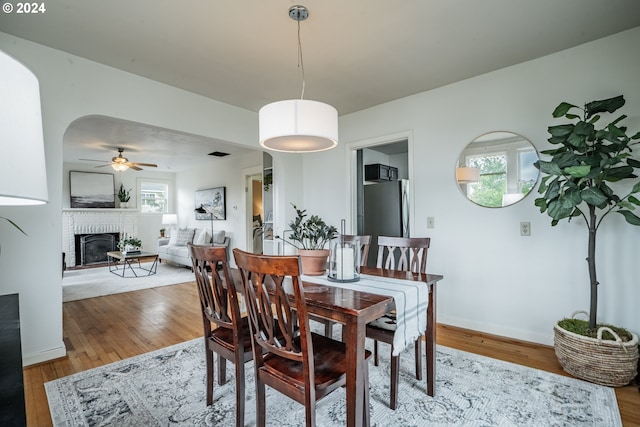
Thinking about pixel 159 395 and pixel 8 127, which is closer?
pixel 8 127

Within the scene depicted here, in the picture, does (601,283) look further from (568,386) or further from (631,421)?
(631,421)

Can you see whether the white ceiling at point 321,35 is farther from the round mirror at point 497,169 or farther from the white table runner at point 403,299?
the white table runner at point 403,299

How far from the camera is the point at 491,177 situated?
9.73 ft

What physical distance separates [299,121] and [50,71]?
221 centimetres

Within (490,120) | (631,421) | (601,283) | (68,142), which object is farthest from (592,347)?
(68,142)

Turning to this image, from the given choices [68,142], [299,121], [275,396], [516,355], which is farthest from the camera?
[68,142]

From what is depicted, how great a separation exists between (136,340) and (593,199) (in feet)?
12.6

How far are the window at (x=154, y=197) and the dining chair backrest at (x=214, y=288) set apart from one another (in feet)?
25.2

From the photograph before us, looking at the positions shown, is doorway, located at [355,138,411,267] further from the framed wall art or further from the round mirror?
the framed wall art

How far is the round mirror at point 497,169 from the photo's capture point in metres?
2.78

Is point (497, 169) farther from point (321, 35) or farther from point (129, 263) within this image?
point (129, 263)

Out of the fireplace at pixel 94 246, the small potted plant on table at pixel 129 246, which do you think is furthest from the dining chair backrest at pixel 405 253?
the fireplace at pixel 94 246

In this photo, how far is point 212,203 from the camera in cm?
735

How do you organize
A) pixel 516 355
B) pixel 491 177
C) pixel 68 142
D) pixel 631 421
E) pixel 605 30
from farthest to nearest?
pixel 68 142
pixel 491 177
pixel 516 355
pixel 605 30
pixel 631 421
